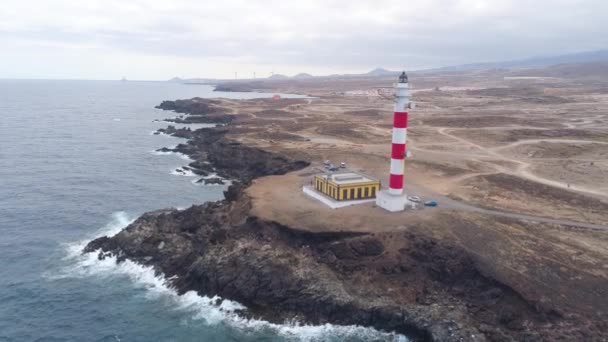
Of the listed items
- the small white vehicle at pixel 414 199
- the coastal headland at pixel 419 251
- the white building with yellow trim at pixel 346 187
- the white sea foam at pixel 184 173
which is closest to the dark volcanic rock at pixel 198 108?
the white sea foam at pixel 184 173

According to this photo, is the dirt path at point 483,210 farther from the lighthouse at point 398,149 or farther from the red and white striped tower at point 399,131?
the red and white striped tower at point 399,131

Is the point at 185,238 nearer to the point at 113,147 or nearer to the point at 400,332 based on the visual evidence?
the point at 400,332

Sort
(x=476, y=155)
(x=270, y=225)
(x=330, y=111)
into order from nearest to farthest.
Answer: (x=270, y=225), (x=476, y=155), (x=330, y=111)

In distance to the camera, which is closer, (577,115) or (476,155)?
(476,155)

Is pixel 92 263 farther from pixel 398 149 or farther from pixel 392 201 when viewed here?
pixel 398 149

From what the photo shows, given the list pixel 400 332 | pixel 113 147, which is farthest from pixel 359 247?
pixel 113 147

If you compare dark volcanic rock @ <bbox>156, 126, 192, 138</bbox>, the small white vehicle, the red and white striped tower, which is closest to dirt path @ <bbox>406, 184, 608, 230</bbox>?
the small white vehicle

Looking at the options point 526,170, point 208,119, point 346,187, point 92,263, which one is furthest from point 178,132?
point 526,170

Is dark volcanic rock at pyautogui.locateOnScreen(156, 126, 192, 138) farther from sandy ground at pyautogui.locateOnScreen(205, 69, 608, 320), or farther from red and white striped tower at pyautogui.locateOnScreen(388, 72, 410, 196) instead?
red and white striped tower at pyautogui.locateOnScreen(388, 72, 410, 196)

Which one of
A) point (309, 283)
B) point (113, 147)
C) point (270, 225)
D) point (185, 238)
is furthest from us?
point (113, 147)
